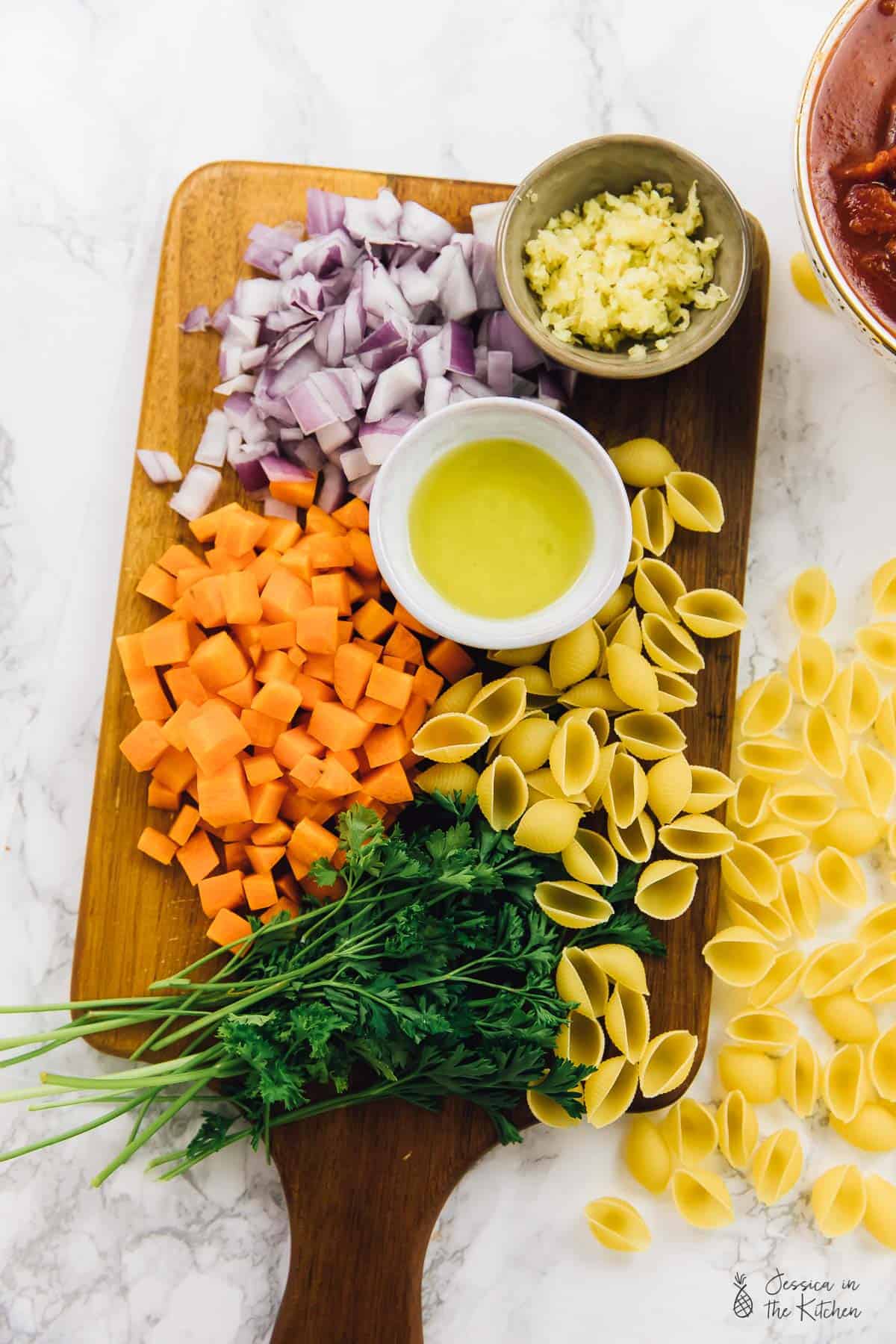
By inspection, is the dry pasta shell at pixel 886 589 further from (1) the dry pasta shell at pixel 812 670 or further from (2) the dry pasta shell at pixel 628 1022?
(2) the dry pasta shell at pixel 628 1022

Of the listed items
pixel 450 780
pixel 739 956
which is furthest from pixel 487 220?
pixel 739 956

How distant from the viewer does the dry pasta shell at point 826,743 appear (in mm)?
2330

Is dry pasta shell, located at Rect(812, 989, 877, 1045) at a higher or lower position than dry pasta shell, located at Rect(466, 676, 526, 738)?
lower

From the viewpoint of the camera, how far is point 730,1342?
7.84 ft

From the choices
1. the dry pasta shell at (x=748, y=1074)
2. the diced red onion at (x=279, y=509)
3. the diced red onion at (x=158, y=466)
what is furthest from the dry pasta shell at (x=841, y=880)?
the diced red onion at (x=158, y=466)

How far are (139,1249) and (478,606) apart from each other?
1627 millimetres

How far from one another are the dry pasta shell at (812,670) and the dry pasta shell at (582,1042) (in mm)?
836

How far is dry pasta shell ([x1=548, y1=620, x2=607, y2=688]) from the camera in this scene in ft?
7.17

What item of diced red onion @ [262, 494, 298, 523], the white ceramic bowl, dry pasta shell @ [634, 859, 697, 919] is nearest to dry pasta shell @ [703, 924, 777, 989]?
dry pasta shell @ [634, 859, 697, 919]

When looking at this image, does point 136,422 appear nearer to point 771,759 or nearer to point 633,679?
point 633,679

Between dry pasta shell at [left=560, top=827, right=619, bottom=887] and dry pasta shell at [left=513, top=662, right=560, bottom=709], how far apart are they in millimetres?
287

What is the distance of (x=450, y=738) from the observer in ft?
7.21

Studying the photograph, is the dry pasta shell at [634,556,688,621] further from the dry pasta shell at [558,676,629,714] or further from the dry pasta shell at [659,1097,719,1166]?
the dry pasta shell at [659,1097,719,1166]

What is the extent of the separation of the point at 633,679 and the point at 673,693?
0.43ft
